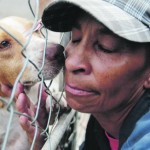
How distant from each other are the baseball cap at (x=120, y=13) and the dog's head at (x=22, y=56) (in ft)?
2.09

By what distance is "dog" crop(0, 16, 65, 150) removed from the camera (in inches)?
89.8

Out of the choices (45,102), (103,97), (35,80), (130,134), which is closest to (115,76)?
(103,97)

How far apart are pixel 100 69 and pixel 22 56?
125 centimetres

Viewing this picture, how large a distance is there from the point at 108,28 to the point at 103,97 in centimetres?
29

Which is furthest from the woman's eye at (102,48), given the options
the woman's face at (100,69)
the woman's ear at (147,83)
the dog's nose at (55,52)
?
the dog's nose at (55,52)

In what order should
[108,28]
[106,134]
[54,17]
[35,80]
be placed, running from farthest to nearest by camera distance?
[35,80]
[106,134]
[54,17]
[108,28]

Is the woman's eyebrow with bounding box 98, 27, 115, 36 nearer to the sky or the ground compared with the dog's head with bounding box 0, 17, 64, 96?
nearer to the sky

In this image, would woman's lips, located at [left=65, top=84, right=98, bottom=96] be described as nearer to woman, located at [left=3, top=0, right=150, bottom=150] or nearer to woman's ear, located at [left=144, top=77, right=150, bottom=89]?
→ woman, located at [left=3, top=0, right=150, bottom=150]

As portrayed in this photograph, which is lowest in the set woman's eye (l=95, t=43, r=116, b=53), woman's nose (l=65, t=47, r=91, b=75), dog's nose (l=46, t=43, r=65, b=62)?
dog's nose (l=46, t=43, r=65, b=62)

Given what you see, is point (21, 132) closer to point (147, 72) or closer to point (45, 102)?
point (45, 102)

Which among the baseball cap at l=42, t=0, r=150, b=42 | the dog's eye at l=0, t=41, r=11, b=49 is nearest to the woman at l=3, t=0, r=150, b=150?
the baseball cap at l=42, t=0, r=150, b=42

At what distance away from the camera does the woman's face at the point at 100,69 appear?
147 cm

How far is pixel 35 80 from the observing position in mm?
2490

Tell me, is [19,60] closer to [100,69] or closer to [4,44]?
[4,44]
